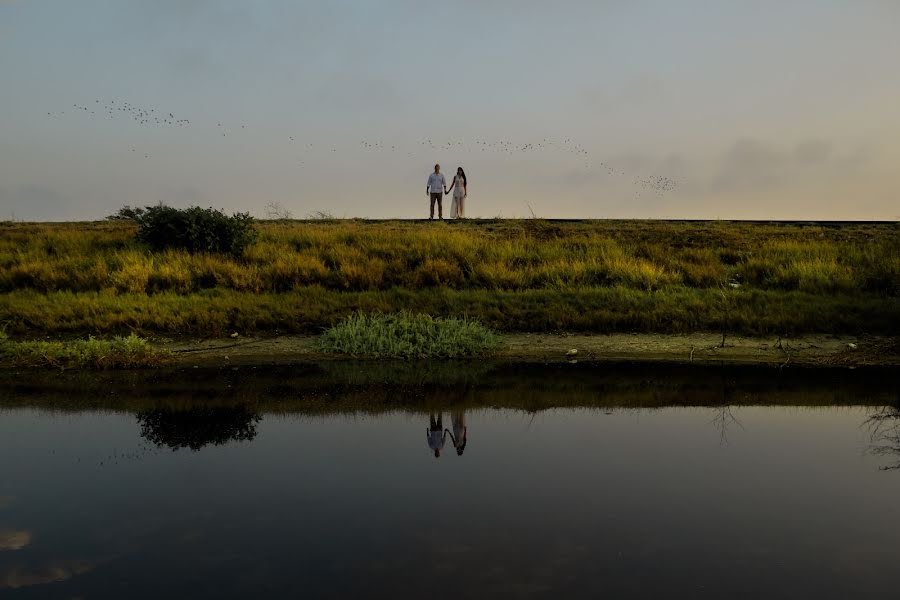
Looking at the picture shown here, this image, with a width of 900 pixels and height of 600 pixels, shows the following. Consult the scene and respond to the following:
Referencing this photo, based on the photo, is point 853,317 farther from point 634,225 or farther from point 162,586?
point 162,586

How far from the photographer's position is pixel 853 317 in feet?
45.6

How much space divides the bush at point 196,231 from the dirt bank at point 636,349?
18.0ft

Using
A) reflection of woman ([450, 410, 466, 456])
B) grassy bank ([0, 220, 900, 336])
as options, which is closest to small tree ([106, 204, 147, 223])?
grassy bank ([0, 220, 900, 336])

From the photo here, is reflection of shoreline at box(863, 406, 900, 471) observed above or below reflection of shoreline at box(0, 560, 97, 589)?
above

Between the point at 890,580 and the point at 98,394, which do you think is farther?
the point at 98,394

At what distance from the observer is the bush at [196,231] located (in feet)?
60.4

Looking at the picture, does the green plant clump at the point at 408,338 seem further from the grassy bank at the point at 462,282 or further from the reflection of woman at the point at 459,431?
the reflection of woman at the point at 459,431

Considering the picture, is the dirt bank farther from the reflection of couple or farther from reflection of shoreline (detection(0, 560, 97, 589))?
reflection of shoreline (detection(0, 560, 97, 589))

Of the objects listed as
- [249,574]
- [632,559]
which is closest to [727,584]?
[632,559]

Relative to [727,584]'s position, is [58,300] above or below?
above

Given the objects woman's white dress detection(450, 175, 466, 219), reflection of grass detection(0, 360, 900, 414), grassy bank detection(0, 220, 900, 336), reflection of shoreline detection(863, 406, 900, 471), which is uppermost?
woman's white dress detection(450, 175, 466, 219)

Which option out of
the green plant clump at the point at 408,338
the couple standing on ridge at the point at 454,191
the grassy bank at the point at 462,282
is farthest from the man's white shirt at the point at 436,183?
the green plant clump at the point at 408,338

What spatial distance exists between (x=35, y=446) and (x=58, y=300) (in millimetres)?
8755

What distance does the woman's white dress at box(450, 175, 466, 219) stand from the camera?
2695 cm
